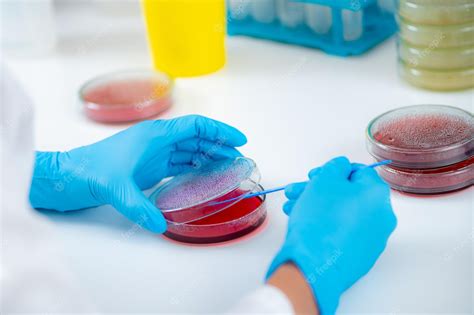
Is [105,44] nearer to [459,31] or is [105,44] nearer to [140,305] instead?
[459,31]

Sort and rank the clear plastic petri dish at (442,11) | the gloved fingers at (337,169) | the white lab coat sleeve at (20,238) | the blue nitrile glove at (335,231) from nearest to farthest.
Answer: the white lab coat sleeve at (20,238) → the blue nitrile glove at (335,231) → the gloved fingers at (337,169) → the clear plastic petri dish at (442,11)

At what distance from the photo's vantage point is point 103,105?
1791 millimetres

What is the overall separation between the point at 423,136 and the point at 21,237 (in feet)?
2.93

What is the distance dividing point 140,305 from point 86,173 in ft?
1.19

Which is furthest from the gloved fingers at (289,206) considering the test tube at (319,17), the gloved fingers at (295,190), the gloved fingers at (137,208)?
the test tube at (319,17)

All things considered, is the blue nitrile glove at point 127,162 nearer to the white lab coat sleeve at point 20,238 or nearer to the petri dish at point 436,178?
the petri dish at point 436,178

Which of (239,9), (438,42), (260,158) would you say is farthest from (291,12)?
(260,158)

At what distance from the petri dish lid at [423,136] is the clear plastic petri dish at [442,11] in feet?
0.93

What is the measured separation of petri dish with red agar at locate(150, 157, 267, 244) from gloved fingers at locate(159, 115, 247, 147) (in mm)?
78

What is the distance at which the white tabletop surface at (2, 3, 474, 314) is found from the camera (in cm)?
116

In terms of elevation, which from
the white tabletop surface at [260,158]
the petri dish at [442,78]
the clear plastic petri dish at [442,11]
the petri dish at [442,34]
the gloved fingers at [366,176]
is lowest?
the white tabletop surface at [260,158]

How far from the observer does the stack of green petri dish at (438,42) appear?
166 centimetres

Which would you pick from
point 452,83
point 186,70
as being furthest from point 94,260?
point 452,83

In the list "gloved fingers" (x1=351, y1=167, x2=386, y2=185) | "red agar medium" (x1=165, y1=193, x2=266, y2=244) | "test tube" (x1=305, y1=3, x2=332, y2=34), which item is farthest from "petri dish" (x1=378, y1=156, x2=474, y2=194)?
"test tube" (x1=305, y1=3, x2=332, y2=34)
